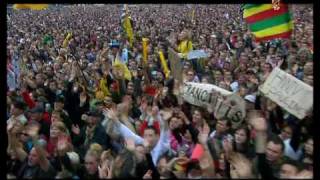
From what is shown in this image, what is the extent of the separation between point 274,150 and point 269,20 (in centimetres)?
305

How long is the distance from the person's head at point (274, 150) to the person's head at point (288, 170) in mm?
198

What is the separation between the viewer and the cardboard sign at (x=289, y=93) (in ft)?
20.8

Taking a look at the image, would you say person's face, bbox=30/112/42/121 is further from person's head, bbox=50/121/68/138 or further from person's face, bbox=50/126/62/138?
person's face, bbox=50/126/62/138

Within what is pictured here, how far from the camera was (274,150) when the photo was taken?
17.1ft

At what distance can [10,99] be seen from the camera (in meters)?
8.34

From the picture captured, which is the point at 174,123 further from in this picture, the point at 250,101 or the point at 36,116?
the point at 36,116

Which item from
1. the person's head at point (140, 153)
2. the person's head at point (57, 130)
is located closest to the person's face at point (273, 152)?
the person's head at point (140, 153)

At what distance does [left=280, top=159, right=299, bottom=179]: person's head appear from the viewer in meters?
4.68

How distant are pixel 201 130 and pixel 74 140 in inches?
62.8

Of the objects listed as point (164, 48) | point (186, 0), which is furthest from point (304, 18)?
point (186, 0)

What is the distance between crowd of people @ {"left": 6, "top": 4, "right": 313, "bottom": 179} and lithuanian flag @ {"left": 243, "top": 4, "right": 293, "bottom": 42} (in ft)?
1.49
